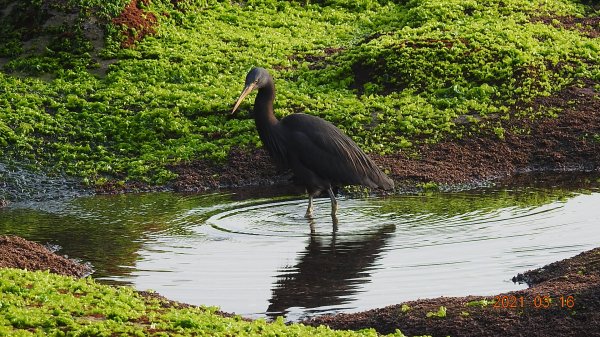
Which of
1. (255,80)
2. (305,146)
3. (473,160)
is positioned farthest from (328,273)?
(473,160)

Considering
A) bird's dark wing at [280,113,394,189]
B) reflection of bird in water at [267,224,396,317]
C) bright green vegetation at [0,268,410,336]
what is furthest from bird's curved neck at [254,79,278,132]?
bright green vegetation at [0,268,410,336]

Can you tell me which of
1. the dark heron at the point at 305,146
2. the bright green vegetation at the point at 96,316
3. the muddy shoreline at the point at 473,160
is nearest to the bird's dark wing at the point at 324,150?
the dark heron at the point at 305,146

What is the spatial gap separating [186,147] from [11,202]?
3.58 m

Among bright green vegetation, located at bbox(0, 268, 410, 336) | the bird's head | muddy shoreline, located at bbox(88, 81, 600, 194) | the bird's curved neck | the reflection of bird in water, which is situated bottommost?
the reflection of bird in water

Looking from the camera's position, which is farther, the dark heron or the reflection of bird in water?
the dark heron

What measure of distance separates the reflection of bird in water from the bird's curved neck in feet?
6.75

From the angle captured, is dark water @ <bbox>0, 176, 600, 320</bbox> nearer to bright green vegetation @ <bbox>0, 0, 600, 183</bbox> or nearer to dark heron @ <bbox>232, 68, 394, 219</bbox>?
dark heron @ <bbox>232, 68, 394, 219</bbox>

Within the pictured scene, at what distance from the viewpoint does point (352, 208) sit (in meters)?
17.5

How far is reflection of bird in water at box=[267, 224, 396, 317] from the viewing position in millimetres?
12398

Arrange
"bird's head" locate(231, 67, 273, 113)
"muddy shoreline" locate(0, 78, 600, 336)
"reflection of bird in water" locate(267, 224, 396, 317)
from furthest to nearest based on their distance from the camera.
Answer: "bird's head" locate(231, 67, 273, 113) → "reflection of bird in water" locate(267, 224, 396, 317) → "muddy shoreline" locate(0, 78, 600, 336)

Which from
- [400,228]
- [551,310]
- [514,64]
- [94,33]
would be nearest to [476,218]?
[400,228]

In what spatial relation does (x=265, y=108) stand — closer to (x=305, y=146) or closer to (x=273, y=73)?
(x=305, y=146)

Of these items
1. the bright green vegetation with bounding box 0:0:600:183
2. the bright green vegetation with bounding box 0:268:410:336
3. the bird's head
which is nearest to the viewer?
the bright green vegetation with bounding box 0:268:410:336

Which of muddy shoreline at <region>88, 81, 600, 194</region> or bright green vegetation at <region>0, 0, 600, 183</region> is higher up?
bright green vegetation at <region>0, 0, 600, 183</region>
